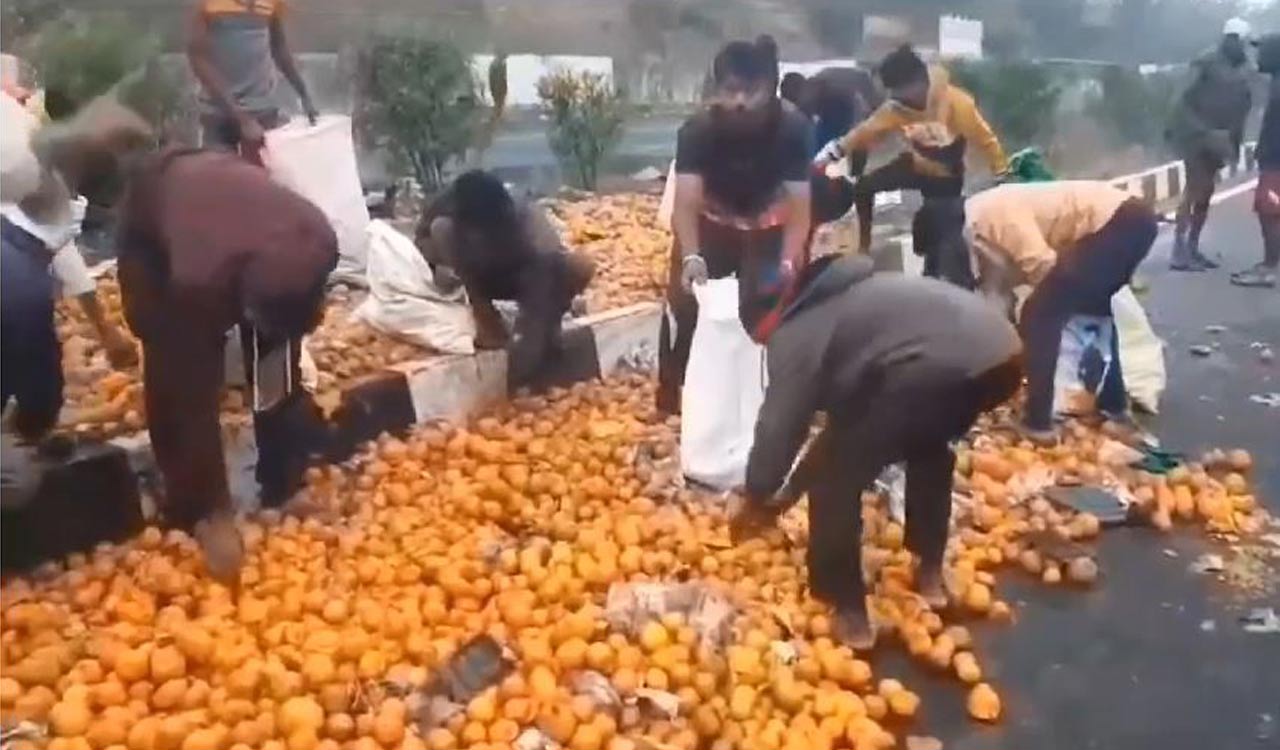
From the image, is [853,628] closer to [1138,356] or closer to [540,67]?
[540,67]

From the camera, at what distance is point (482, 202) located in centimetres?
289

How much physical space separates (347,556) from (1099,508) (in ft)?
5.90

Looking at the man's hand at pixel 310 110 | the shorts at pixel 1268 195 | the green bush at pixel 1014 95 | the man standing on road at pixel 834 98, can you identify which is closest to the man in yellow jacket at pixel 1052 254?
the green bush at pixel 1014 95

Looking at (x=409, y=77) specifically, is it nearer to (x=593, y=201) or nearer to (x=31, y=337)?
(x=593, y=201)

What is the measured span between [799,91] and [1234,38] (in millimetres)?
1405

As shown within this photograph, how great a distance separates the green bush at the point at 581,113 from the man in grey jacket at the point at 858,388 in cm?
50

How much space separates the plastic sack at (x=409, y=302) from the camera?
283cm

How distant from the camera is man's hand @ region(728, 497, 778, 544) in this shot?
2.66m

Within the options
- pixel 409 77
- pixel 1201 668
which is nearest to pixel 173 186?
pixel 409 77

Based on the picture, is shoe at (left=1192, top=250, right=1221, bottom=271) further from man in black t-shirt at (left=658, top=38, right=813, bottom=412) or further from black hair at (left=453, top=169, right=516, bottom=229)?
black hair at (left=453, top=169, right=516, bottom=229)

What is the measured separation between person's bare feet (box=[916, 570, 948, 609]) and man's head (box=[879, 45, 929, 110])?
97cm

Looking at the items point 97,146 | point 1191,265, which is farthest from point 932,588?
point 97,146

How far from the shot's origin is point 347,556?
8.14 feet

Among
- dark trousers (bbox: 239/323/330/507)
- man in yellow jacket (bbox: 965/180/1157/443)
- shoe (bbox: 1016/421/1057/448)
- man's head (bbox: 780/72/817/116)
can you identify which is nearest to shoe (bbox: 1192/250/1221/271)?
man in yellow jacket (bbox: 965/180/1157/443)
